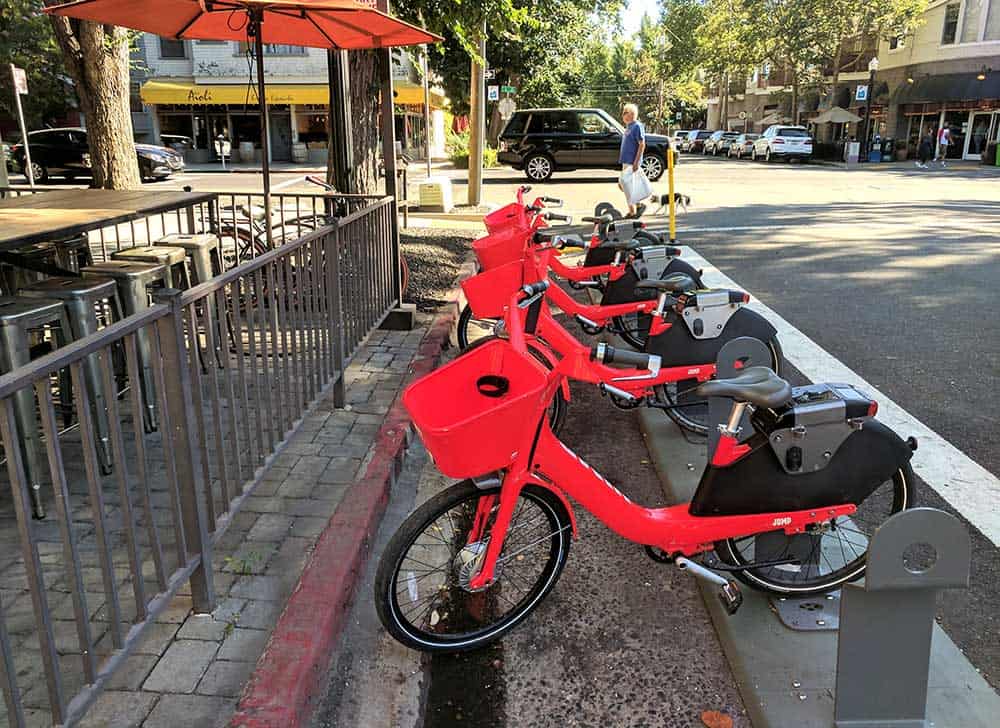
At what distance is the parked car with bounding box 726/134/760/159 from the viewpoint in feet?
146

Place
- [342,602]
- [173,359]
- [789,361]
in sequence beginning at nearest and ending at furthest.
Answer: [173,359] → [342,602] → [789,361]

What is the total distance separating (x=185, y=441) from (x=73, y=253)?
A: 3886 millimetres

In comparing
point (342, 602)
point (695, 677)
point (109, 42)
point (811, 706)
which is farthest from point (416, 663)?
point (109, 42)

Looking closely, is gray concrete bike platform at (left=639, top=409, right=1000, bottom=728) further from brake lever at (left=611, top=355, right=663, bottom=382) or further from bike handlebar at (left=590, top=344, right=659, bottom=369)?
bike handlebar at (left=590, top=344, right=659, bottom=369)

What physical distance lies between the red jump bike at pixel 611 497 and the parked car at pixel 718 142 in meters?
50.2

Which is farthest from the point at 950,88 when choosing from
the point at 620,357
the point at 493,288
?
the point at 620,357

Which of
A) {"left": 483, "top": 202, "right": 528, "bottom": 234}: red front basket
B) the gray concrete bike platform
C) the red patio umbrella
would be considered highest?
the red patio umbrella

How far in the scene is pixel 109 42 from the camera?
35.0 ft

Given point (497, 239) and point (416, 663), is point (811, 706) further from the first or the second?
point (497, 239)

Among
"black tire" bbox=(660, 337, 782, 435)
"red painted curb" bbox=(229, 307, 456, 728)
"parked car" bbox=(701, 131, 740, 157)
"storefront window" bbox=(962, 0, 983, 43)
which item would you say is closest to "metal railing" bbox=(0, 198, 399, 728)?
"red painted curb" bbox=(229, 307, 456, 728)

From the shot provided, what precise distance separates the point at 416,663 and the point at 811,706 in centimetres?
144

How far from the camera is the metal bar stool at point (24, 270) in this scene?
17.3 ft

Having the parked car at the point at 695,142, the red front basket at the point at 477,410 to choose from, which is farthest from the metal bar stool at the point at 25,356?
the parked car at the point at 695,142

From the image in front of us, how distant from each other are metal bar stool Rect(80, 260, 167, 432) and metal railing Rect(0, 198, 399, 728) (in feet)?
0.11
